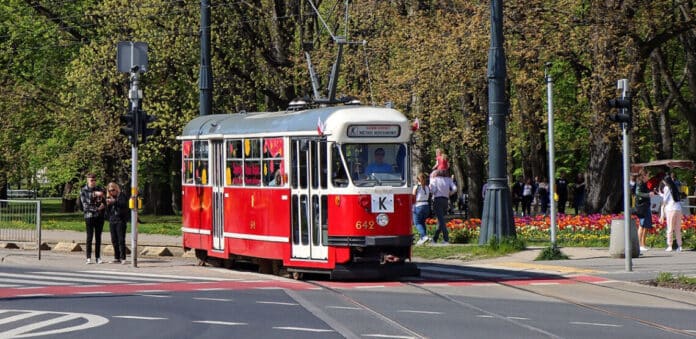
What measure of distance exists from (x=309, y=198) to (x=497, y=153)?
746cm

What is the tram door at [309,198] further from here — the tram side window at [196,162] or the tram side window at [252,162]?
the tram side window at [196,162]

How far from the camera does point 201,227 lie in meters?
28.0

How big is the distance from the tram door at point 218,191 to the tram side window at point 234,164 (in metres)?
0.25

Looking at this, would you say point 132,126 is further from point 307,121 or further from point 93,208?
point 307,121

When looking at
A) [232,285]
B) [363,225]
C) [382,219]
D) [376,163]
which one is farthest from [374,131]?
[232,285]

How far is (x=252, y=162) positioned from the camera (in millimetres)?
25609

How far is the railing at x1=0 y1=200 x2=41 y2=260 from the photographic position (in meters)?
33.1

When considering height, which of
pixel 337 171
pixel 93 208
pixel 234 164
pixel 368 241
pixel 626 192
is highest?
pixel 234 164

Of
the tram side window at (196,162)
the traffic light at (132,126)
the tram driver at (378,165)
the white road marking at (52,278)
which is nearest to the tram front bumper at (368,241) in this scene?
the tram driver at (378,165)

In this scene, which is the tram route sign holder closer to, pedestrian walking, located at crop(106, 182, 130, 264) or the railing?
pedestrian walking, located at crop(106, 182, 130, 264)

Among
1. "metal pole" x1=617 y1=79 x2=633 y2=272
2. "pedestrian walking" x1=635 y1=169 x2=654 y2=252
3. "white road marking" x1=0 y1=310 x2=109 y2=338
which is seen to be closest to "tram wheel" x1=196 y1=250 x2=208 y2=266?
"metal pole" x1=617 y1=79 x2=633 y2=272

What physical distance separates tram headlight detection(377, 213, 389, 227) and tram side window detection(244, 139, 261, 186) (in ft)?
10.0

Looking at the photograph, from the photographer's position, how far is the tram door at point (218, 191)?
88.1 ft

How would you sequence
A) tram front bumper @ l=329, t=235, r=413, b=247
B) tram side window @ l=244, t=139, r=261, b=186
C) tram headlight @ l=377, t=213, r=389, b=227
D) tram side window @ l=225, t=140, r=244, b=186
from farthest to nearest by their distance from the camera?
tram side window @ l=225, t=140, r=244, b=186
tram side window @ l=244, t=139, r=261, b=186
tram headlight @ l=377, t=213, r=389, b=227
tram front bumper @ l=329, t=235, r=413, b=247
